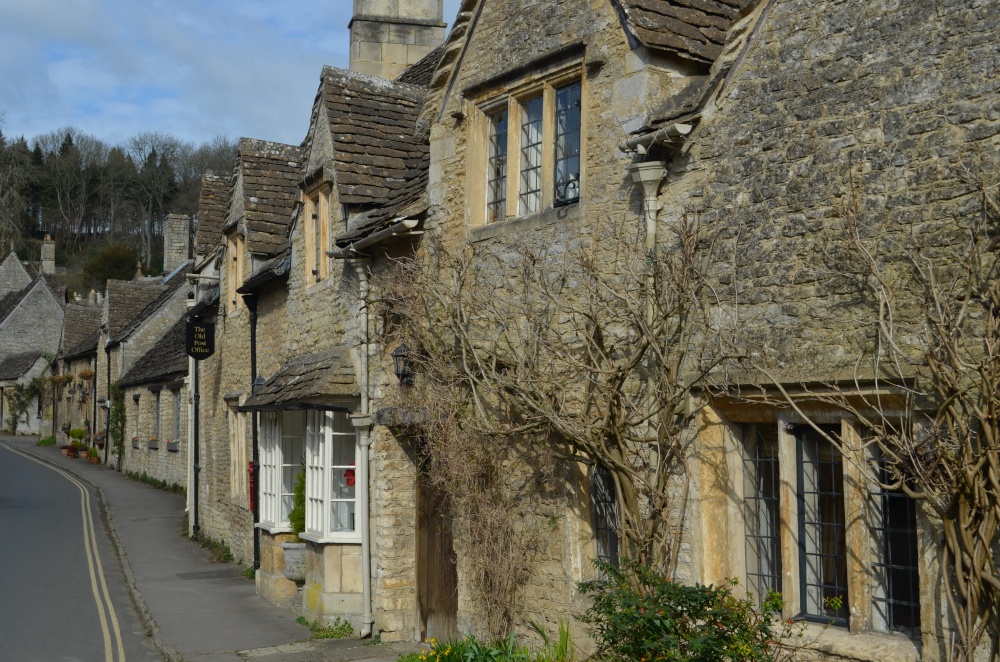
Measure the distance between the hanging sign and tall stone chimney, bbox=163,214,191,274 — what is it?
27063mm

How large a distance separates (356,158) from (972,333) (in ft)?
26.6

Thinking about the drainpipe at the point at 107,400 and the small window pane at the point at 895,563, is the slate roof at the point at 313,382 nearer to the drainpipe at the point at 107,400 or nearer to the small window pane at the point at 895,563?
the small window pane at the point at 895,563

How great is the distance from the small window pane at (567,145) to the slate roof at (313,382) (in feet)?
13.4

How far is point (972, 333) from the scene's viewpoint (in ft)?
18.9

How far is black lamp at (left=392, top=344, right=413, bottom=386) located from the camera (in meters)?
10.6

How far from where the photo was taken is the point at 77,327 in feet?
164

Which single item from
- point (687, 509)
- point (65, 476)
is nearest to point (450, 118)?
point (687, 509)

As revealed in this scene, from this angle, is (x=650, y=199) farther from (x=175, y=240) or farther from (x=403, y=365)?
(x=175, y=240)

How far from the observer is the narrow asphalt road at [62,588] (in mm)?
11484

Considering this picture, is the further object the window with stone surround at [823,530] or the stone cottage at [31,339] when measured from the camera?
the stone cottage at [31,339]

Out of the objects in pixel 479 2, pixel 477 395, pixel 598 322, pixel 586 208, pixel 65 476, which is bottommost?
pixel 65 476

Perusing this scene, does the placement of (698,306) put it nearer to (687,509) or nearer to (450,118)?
(687,509)

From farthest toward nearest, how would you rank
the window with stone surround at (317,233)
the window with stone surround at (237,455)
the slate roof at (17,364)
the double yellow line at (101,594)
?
the slate roof at (17,364) < the window with stone surround at (237,455) < the window with stone surround at (317,233) < the double yellow line at (101,594)

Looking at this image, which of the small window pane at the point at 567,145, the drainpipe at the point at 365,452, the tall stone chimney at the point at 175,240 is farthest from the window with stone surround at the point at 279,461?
the tall stone chimney at the point at 175,240
